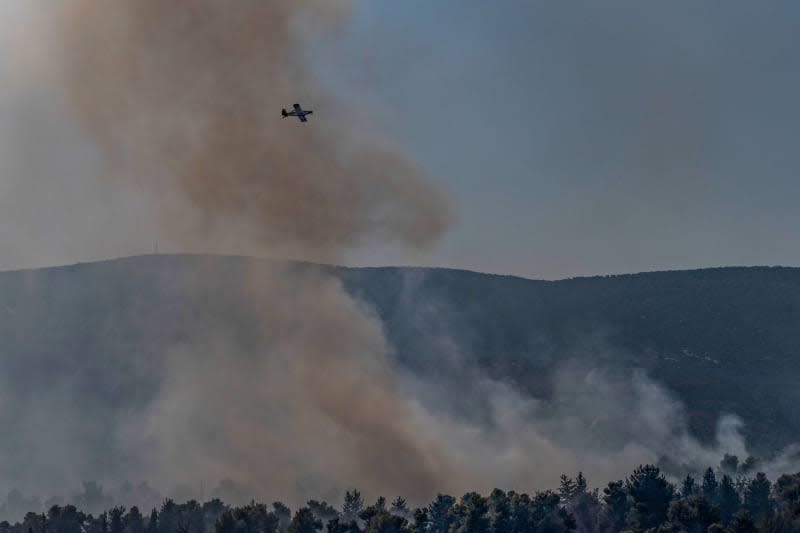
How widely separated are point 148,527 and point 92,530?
22.2 feet

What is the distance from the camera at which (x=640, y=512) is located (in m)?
156

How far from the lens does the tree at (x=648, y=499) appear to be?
15512cm

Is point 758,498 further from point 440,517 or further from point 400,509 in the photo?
point 400,509

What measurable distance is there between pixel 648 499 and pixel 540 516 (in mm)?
13551

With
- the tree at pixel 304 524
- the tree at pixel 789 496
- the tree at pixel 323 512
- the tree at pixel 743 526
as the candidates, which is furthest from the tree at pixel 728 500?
the tree at pixel 304 524

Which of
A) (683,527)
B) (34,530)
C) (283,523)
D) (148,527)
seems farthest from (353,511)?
(683,527)

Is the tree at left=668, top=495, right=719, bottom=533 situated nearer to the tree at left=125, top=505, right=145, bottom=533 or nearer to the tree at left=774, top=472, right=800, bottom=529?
the tree at left=774, top=472, right=800, bottom=529

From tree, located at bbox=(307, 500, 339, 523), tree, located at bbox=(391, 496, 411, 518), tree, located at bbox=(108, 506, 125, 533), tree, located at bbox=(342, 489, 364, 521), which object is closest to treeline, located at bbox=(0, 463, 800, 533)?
tree, located at bbox=(108, 506, 125, 533)

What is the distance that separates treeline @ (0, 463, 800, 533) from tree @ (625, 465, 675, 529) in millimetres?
109

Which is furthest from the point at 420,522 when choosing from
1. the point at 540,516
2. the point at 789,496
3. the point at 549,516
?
the point at 789,496

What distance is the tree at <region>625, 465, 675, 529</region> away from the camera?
15512cm

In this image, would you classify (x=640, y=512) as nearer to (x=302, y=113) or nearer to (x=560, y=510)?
(x=560, y=510)

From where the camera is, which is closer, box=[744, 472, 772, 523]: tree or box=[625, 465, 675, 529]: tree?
box=[625, 465, 675, 529]: tree

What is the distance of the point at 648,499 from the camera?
523 feet
